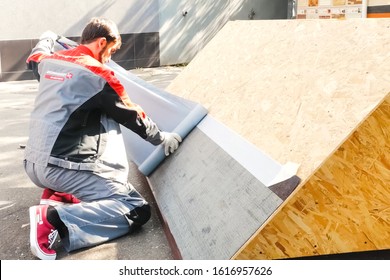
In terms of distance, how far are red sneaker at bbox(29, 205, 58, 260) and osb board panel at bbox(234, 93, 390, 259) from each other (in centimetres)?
113

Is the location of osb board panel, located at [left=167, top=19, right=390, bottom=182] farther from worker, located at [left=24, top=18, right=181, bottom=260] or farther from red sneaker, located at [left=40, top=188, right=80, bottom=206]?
red sneaker, located at [left=40, top=188, right=80, bottom=206]

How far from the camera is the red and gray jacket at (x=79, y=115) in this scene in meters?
2.59

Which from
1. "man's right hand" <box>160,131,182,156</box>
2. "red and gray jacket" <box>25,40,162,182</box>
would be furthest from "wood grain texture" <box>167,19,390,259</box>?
"red and gray jacket" <box>25,40,162,182</box>

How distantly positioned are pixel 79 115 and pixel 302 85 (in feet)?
4.36

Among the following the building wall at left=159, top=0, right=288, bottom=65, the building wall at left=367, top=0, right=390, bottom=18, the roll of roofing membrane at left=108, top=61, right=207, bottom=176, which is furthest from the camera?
the building wall at left=159, top=0, right=288, bottom=65

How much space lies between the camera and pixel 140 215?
2.80m

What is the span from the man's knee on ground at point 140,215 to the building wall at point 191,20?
9.12 meters

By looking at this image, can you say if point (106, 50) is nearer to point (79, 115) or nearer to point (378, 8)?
point (79, 115)

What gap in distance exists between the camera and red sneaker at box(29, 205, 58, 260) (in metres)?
2.47

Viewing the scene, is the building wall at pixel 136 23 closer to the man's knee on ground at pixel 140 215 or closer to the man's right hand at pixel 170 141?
the man's right hand at pixel 170 141

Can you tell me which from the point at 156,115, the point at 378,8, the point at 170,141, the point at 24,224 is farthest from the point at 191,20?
the point at 24,224

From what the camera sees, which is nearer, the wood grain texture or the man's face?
the wood grain texture

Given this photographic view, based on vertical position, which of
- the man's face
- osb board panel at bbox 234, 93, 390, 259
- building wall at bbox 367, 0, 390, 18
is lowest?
the man's face

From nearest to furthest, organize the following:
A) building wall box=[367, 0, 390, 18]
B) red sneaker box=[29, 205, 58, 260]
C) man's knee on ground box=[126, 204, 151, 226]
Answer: red sneaker box=[29, 205, 58, 260] < man's knee on ground box=[126, 204, 151, 226] < building wall box=[367, 0, 390, 18]
